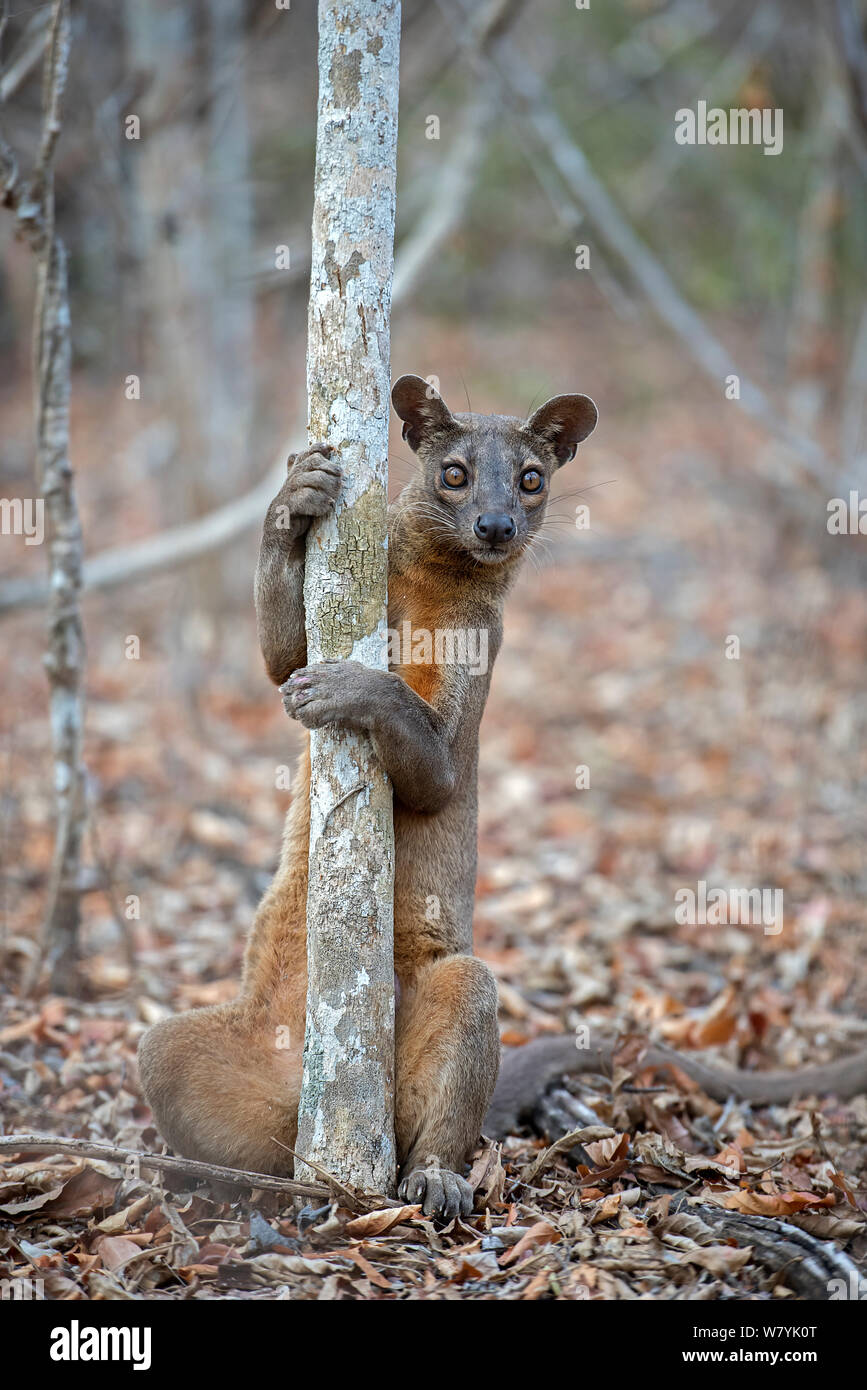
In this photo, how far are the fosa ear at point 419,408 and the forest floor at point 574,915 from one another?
1.38 m

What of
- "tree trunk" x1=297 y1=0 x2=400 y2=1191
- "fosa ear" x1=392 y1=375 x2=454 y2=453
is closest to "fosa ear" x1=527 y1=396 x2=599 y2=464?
"fosa ear" x1=392 y1=375 x2=454 y2=453

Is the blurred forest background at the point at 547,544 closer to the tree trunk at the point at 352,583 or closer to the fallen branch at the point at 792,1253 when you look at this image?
the tree trunk at the point at 352,583

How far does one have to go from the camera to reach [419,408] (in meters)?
5.11

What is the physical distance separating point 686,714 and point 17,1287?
7.96 metres

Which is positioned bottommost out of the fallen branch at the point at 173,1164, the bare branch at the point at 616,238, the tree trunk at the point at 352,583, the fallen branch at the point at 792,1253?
the fallen branch at the point at 792,1253

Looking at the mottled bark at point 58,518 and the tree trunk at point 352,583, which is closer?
the tree trunk at point 352,583

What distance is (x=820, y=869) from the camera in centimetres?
815

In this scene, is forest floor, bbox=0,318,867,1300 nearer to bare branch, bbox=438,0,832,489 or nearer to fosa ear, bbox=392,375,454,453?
fosa ear, bbox=392,375,454,453

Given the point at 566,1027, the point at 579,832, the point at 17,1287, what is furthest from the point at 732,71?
the point at 17,1287

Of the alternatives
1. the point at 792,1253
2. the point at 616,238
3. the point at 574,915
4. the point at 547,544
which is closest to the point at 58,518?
the point at 547,544

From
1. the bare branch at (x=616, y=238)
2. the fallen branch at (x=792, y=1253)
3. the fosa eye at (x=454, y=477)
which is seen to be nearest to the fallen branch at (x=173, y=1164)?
the fallen branch at (x=792, y=1253)

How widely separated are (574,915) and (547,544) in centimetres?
278

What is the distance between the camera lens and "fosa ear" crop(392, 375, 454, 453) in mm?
5047

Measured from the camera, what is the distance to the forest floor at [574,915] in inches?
160
